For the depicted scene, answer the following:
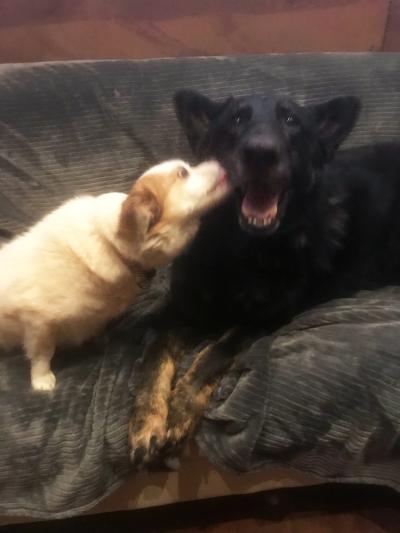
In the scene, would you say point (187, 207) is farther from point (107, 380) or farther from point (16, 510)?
point (16, 510)

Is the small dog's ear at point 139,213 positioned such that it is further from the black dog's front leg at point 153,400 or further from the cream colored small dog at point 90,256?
the black dog's front leg at point 153,400

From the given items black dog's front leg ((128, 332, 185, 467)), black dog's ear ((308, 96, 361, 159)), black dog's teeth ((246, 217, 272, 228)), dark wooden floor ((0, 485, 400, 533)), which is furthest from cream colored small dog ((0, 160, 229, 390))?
dark wooden floor ((0, 485, 400, 533))

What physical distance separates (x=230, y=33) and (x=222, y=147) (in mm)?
1057

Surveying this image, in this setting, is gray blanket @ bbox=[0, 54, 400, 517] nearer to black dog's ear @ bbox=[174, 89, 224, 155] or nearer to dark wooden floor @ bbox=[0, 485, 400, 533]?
dark wooden floor @ bbox=[0, 485, 400, 533]

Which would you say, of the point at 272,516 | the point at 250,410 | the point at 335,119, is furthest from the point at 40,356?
the point at 335,119

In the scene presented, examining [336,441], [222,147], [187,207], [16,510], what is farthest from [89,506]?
[222,147]

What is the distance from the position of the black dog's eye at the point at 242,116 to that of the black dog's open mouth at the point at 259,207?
0.72 feet

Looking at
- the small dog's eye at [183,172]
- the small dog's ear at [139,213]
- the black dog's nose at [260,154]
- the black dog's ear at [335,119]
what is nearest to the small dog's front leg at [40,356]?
the small dog's ear at [139,213]

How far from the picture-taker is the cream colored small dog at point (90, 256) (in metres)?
1.38

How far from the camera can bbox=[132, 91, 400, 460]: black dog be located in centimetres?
146

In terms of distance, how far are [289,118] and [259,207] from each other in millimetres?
291

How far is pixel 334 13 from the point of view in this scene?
2.40 m

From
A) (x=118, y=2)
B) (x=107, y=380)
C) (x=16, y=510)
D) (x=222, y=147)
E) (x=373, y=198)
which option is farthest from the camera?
(x=118, y=2)

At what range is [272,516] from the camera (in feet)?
5.79
